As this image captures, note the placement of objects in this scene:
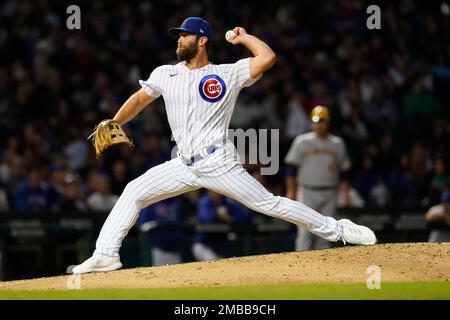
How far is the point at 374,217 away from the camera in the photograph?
13.0m

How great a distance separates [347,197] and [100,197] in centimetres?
296

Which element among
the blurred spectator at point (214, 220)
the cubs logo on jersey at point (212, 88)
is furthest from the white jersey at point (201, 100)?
the blurred spectator at point (214, 220)

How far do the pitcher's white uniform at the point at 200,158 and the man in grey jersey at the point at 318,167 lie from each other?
164 inches

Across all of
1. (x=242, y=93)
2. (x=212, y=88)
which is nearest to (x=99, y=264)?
(x=212, y=88)

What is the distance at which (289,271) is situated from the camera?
27.1 ft

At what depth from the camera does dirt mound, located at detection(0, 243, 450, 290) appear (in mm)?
7988

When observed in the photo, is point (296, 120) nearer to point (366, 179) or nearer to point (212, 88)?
point (366, 179)

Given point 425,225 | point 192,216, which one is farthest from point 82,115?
point 425,225

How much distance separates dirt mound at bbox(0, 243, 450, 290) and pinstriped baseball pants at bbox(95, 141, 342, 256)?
372mm

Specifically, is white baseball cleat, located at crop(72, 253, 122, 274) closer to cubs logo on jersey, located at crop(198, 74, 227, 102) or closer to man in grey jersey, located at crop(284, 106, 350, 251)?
cubs logo on jersey, located at crop(198, 74, 227, 102)

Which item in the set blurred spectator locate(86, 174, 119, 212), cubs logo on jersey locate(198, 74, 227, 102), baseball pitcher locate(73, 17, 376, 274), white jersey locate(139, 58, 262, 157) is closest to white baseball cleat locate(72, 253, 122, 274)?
baseball pitcher locate(73, 17, 376, 274)

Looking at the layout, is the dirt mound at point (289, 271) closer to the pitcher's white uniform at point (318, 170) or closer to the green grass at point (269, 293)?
the green grass at point (269, 293)

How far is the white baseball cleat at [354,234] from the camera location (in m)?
8.47

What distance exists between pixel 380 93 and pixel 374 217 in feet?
13.5
